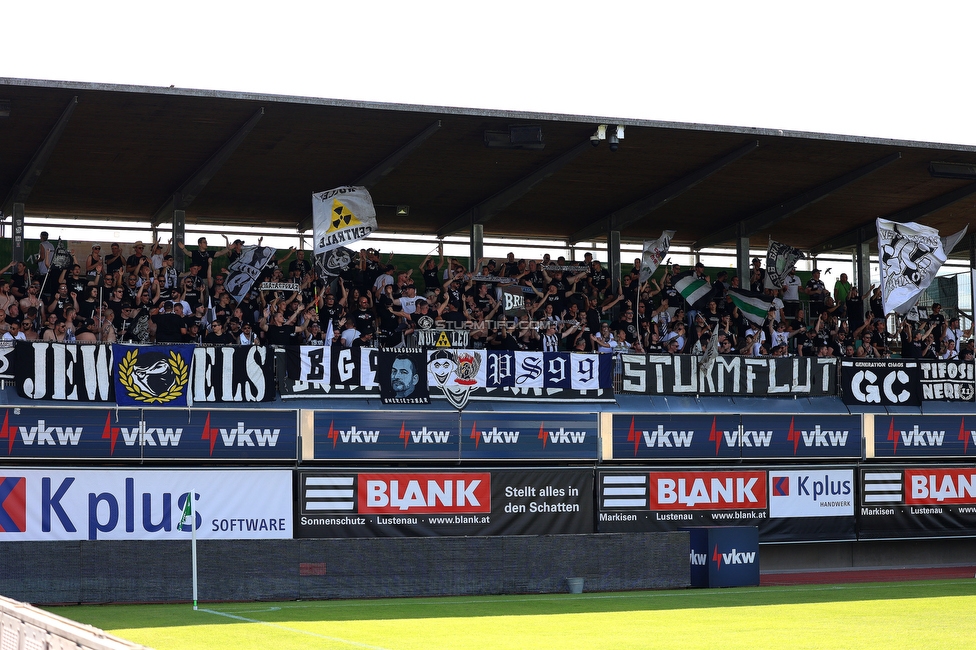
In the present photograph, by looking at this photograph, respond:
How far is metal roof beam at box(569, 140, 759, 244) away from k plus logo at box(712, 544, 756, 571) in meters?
9.50

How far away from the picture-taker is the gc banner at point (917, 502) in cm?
2722

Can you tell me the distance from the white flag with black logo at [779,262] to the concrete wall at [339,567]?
11.4 m

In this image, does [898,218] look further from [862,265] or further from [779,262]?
[779,262]

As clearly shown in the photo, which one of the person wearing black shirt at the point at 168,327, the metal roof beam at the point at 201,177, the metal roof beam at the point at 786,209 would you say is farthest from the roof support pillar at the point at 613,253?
the person wearing black shirt at the point at 168,327

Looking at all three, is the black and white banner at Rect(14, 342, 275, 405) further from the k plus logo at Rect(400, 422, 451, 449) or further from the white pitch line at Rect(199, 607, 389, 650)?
the white pitch line at Rect(199, 607, 389, 650)

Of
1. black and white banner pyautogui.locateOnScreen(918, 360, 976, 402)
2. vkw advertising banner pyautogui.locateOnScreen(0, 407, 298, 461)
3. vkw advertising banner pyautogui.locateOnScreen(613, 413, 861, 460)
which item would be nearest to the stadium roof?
black and white banner pyautogui.locateOnScreen(918, 360, 976, 402)

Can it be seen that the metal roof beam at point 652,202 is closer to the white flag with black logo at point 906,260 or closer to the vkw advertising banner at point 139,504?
the white flag with black logo at point 906,260

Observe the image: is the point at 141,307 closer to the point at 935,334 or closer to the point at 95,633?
the point at 95,633

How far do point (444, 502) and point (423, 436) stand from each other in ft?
4.67

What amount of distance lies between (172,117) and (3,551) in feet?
30.8

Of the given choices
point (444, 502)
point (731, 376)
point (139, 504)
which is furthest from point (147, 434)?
point (731, 376)

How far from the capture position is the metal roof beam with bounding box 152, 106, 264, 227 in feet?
81.2

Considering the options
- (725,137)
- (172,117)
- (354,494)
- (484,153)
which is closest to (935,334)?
(725,137)

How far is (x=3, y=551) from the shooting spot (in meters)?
19.5
